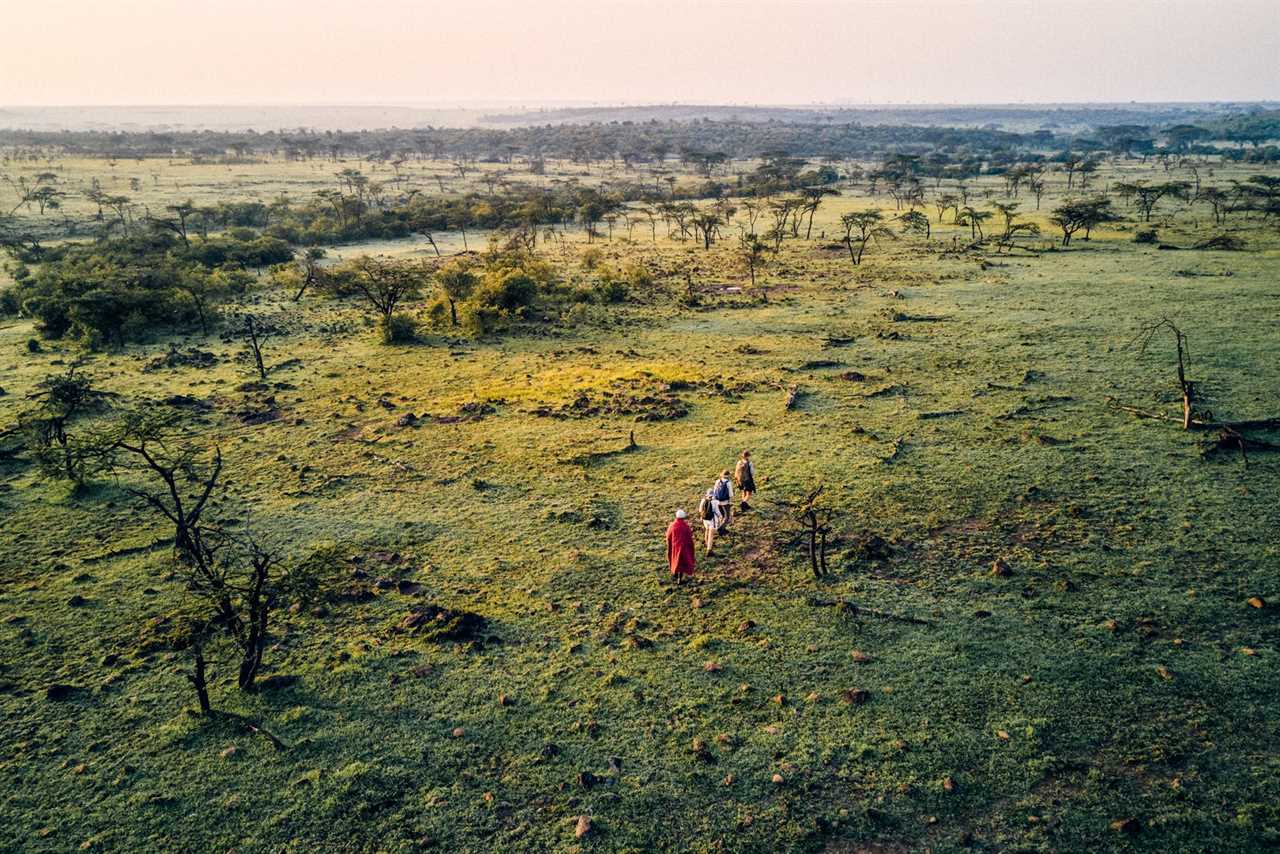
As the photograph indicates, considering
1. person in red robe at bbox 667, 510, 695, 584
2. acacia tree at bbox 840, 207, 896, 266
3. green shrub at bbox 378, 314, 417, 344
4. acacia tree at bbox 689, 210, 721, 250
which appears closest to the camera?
person in red robe at bbox 667, 510, 695, 584

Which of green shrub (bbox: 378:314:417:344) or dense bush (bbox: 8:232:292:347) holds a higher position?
dense bush (bbox: 8:232:292:347)

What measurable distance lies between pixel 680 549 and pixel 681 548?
27mm

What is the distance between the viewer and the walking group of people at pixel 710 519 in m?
12.4

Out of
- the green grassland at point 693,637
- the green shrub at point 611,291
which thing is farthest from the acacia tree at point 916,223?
the green grassland at point 693,637

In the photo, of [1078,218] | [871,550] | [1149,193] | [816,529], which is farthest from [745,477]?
[1149,193]

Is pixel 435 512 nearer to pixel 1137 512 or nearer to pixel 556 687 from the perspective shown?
pixel 556 687

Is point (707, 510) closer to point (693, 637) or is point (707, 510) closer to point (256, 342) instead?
point (693, 637)

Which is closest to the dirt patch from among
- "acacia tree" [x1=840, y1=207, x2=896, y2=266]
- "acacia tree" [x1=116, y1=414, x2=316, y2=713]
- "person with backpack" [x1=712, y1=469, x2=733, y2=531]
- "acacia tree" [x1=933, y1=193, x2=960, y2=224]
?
"acacia tree" [x1=116, y1=414, x2=316, y2=713]

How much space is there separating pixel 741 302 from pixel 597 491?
2145 cm

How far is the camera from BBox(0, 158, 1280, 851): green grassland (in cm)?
820

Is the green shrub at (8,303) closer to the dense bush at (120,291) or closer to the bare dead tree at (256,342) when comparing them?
the dense bush at (120,291)

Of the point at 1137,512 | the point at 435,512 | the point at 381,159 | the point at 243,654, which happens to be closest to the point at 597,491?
the point at 435,512

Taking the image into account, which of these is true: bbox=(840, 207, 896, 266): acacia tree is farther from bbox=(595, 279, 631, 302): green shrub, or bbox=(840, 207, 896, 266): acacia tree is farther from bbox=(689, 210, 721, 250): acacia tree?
bbox=(595, 279, 631, 302): green shrub

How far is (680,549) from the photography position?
12.4 meters
